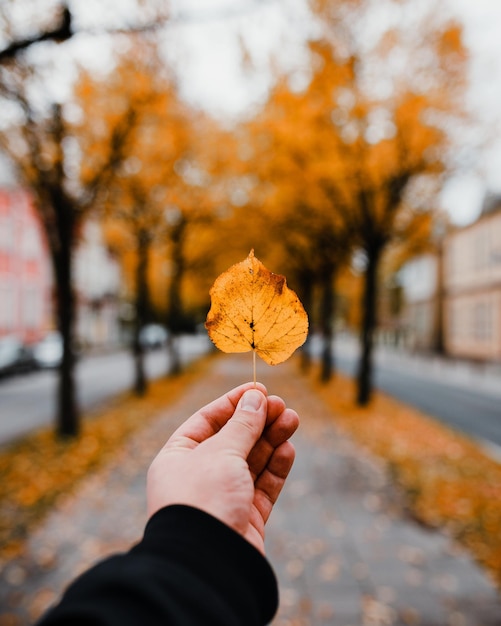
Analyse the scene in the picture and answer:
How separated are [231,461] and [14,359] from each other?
22.1 meters

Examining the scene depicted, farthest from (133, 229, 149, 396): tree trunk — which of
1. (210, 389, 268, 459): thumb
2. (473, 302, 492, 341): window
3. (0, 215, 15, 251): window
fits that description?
(473, 302, 492, 341): window

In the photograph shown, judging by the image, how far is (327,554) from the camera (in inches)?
196

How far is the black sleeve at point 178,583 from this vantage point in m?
0.73

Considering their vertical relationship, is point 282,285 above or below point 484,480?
above

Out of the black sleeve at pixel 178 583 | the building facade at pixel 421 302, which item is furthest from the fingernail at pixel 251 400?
the building facade at pixel 421 302

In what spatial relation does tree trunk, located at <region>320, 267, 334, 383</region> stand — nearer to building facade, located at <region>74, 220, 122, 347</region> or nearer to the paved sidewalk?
the paved sidewalk

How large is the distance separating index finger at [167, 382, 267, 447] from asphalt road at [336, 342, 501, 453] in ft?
32.5

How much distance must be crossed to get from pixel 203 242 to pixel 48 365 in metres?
10.9

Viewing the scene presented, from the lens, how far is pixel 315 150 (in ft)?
36.2

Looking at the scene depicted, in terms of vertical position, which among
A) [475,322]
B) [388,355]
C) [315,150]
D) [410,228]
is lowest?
[388,355]

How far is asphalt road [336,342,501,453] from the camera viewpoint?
11.8 m

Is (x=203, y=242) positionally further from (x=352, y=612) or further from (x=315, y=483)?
(x=352, y=612)

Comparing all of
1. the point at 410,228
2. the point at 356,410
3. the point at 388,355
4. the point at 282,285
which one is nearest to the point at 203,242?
the point at 410,228

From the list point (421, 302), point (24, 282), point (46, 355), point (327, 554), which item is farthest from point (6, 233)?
point (421, 302)
